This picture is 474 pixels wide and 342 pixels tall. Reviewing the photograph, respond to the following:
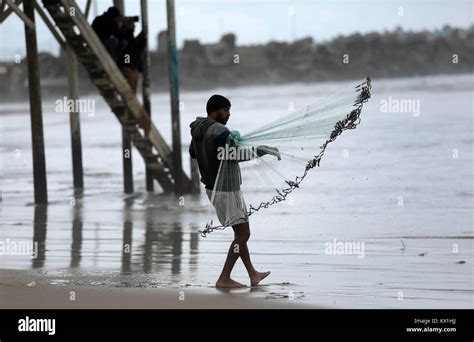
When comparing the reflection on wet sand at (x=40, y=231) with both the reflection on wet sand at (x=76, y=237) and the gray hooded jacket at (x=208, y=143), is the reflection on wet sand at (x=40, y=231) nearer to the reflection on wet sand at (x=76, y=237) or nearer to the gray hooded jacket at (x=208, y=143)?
the reflection on wet sand at (x=76, y=237)

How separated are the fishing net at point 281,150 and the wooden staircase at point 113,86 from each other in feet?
21.8

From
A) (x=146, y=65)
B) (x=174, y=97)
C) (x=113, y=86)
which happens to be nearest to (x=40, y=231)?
(x=113, y=86)

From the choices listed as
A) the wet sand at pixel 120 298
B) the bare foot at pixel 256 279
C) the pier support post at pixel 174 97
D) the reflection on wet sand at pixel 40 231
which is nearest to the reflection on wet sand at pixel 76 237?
the reflection on wet sand at pixel 40 231

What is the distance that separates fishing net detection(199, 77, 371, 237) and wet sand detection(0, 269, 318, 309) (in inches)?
26.2

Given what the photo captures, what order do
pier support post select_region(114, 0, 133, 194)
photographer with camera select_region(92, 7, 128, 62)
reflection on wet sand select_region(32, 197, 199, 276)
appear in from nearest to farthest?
reflection on wet sand select_region(32, 197, 199, 276) → photographer with camera select_region(92, 7, 128, 62) → pier support post select_region(114, 0, 133, 194)

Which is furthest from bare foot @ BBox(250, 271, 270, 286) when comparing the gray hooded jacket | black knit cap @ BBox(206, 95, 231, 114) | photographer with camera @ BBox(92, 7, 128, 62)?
photographer with camera @ BBox(92, 7, 128, 62)

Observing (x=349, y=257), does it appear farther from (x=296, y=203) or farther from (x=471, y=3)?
(x=471, y=3)

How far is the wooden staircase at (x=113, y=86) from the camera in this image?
1584 cm

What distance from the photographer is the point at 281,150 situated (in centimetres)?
940

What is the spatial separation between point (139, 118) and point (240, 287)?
26.7 feet

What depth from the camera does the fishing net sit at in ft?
29.6

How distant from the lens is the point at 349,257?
1096 centimetres

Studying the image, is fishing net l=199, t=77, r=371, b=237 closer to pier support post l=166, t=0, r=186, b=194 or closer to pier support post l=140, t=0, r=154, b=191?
pier support post l=166, t=0, r=186, b=194
